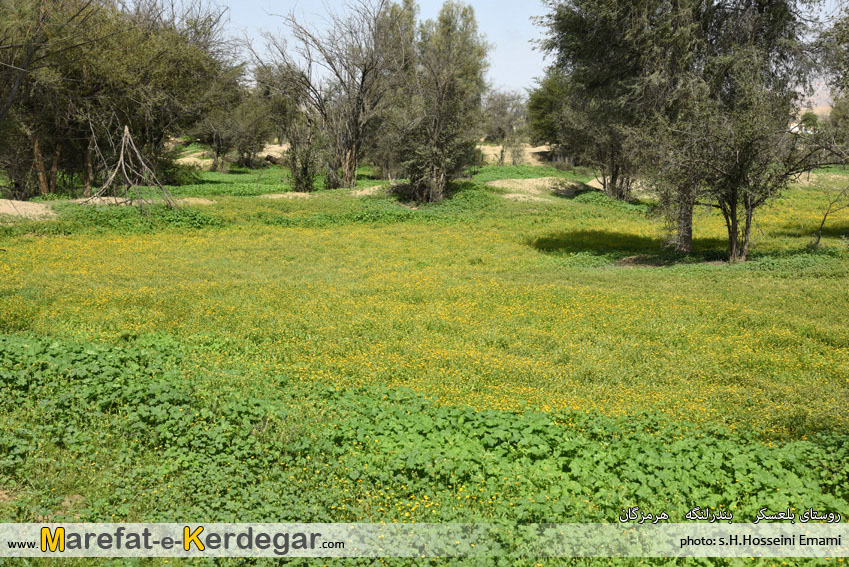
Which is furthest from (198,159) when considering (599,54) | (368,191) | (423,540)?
(423,540)

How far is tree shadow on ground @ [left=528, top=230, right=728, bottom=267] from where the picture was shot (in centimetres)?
2008

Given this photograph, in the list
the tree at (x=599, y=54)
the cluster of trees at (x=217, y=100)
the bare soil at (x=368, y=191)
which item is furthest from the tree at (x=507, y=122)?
the tree at (x=599, y=54)

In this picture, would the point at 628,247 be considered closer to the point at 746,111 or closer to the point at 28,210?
the point at 746,111

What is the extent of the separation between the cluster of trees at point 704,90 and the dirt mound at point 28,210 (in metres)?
21.4

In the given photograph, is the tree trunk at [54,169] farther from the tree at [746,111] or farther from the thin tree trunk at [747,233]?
the thin tree trunk at [747,233]

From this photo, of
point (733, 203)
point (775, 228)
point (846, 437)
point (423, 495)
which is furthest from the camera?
point (775, 228)

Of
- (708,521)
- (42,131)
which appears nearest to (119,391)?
(708,521)

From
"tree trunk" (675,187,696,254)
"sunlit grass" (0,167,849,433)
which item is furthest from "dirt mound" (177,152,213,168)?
"tree trunk" (675,187,696,254)

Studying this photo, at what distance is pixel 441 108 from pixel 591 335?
21.9m

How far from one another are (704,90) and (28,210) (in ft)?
83.8

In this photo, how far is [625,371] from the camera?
30.7ft

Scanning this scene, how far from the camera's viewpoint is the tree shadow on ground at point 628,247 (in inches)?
790

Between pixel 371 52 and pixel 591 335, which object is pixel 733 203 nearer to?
pixel 591 335

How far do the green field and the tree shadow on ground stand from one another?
6.90ft
